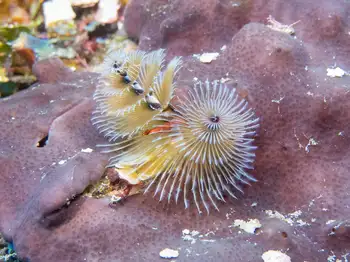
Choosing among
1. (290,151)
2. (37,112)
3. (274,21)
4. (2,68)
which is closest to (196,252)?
(290,151)

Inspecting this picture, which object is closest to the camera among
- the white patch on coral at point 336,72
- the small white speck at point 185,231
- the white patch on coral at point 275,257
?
the white patch on coral at point 275,257

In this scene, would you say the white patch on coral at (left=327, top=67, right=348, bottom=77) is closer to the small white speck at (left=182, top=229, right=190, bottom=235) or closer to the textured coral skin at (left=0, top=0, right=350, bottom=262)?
the textured coral skin at (left=0, top=0, right=350, bottom=262)

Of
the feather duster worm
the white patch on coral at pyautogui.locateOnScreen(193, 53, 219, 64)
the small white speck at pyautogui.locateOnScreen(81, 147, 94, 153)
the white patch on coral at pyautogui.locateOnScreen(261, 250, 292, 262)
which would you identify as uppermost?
the white patch on coral at pyautogui.locateOnScreen(193, 53, 219, 64)

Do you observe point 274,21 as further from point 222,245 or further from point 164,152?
point 222,245

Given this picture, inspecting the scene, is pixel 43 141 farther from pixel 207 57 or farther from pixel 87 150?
pixel 207 57

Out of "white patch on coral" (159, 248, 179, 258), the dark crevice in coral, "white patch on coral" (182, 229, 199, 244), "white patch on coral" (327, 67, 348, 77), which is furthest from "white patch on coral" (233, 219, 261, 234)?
the dark crevice in coral

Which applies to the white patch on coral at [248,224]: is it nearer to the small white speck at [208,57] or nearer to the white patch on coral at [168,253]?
the white patch on coral at [168,253]

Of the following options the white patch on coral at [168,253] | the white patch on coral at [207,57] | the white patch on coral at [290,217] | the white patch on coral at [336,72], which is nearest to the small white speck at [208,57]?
the white patch on coral at [207,57]
